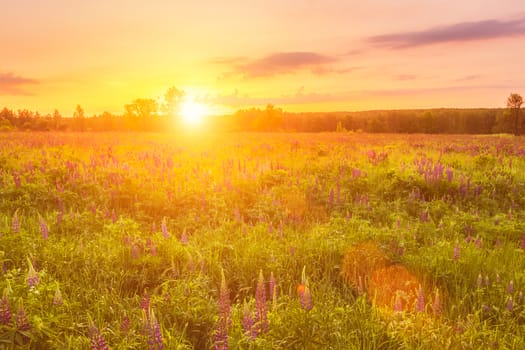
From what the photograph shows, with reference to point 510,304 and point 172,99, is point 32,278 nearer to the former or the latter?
point 510,304

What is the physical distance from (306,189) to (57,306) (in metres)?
5.53

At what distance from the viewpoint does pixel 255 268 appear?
4176 mm

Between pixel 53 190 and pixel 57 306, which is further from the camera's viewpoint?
pixel 53 190

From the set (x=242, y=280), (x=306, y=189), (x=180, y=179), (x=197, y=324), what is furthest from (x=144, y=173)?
(x=197, y=324)

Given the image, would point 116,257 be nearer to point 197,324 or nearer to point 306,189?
point 197,324

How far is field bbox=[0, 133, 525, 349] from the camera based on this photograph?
8.81 feet

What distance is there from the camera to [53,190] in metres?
6.77

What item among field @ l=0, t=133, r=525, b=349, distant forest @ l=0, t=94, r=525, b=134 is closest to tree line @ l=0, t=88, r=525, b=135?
distant forest @ l=0, t=94, r=525, b=134

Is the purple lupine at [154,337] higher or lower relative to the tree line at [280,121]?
lower

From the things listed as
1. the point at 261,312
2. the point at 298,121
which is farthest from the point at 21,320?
the point at 298,121

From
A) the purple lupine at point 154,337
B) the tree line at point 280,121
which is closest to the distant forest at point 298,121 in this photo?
the tree line at point 280,121

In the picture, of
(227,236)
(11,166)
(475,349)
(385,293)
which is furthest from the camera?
(11,166)

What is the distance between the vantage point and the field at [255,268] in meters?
2.69

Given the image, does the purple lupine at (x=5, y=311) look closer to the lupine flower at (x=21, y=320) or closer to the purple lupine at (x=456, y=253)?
the lupine flower at (x=21, y=320)
